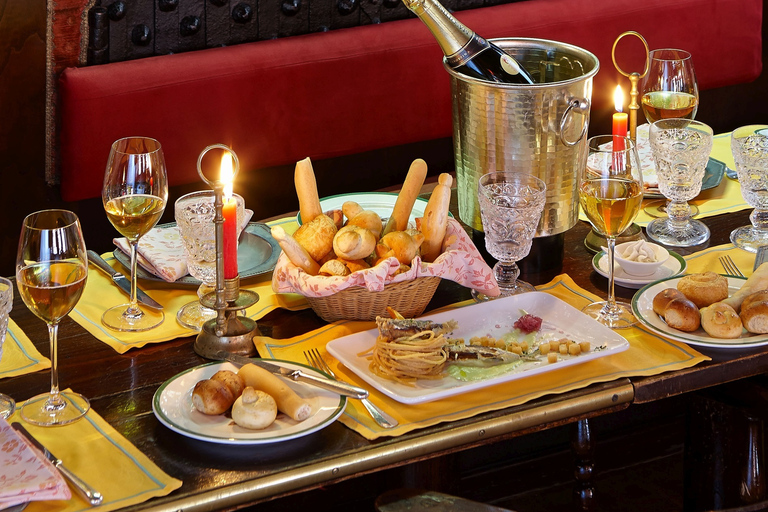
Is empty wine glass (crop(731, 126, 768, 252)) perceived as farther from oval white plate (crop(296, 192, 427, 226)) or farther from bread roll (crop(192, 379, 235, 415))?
bread roll (crop(192, 379, 235, 415))

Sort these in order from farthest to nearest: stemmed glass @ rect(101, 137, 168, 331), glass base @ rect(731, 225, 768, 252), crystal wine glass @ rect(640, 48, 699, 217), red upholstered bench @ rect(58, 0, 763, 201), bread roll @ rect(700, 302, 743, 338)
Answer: red upholstered bench @ rect(58, 0, 763, 201) → crystal wine glass @ rect(640, 48, 699, 217) → glass base @ rect(731, 225, 768, 252) → stemmed glass @ rect(101, 137, 168, 331) → bread roll @ rect(700, 302, 743, 338)

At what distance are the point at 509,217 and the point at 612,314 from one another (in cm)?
23

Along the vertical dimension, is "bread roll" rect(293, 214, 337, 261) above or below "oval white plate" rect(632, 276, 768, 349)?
above

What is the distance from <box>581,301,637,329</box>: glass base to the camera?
59.3 inches

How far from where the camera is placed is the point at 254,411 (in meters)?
1.19

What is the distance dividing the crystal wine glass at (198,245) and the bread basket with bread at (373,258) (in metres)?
0.12

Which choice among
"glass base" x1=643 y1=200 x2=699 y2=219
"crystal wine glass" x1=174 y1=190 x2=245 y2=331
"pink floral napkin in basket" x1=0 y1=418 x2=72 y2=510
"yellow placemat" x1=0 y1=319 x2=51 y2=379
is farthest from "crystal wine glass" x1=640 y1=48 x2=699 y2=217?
"pink floral napkin in basket" x1=0 y1=418 x2=72 y2=510

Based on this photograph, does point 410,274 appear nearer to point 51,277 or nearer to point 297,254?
point 297,254

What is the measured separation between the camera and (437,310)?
1562mm

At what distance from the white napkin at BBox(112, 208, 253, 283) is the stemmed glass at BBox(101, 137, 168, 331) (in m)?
0.10

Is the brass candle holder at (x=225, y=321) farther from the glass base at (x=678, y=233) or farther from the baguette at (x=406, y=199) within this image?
the glass base at (x=678, y=233)

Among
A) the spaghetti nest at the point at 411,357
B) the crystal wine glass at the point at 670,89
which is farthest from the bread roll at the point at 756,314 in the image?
the crystal wine glass at the point at 670,89

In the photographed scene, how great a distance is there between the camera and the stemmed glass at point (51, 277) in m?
1.22

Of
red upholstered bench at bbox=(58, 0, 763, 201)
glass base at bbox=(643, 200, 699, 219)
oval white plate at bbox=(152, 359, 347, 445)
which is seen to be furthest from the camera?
red upholstered bench at bbox=(58, 0, 763, 201)
